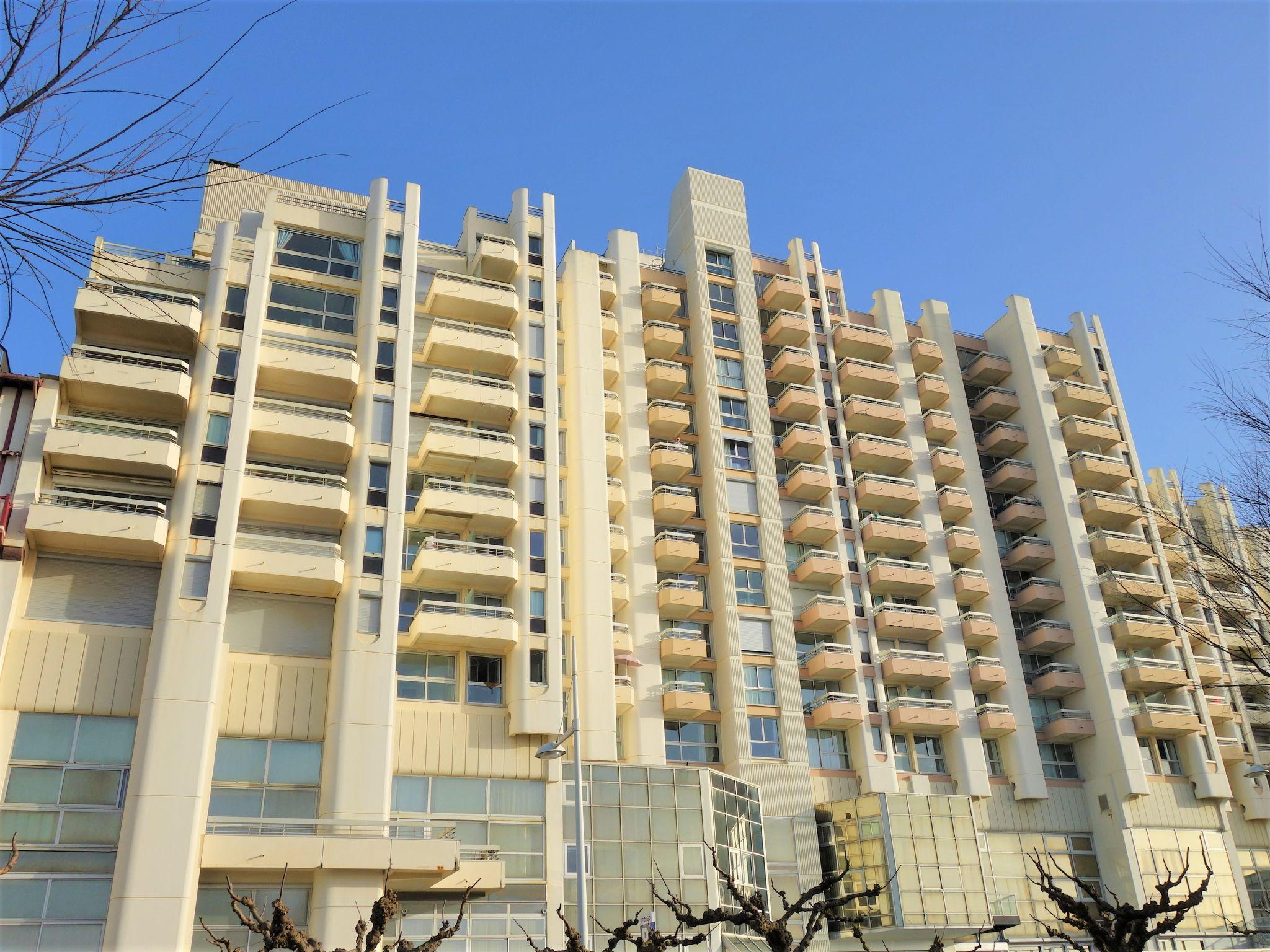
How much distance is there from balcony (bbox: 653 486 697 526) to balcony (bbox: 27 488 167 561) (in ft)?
70.5

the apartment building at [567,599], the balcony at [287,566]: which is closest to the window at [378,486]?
the apartment building at [567,599]

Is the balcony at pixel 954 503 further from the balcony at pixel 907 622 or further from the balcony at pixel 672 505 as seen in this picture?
the balcony at pixel 672 505

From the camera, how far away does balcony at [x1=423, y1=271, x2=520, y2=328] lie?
4662cm

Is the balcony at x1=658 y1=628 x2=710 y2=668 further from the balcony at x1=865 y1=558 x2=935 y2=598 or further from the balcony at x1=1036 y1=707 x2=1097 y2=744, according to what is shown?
the balcony at x1=1036 y1=707 x2=1097 y2=744

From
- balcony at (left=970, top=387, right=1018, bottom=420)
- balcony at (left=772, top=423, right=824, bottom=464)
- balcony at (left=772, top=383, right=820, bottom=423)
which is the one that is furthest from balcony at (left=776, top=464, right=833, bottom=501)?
balcony at (left=970, top=387, right=1018, bottom=420)

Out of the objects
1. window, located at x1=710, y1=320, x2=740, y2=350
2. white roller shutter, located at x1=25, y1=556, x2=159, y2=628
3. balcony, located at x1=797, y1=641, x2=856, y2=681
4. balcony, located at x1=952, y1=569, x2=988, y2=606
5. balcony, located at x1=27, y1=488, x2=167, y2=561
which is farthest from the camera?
window, located at x1=710, y1=320, x2=740, y2=350

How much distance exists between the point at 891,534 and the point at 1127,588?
1375cm

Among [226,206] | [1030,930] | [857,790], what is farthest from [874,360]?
[226,206]

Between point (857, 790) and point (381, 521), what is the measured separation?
24.5m

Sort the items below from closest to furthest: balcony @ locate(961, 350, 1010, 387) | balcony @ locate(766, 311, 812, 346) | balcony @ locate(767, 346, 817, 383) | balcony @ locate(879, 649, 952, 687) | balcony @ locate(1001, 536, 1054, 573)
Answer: balcony @ locate(879, 649, 952, 687) < balcony @ locate(767, 346, 817, 383) < balcony @ locate(766, 311, 812, 346) < balcony @ locate(1001, 536, 1054, 573) < balcony @ locate(961, 350, 1010, 387)

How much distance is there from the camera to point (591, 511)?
46688 mm

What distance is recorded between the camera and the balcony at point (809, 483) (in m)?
53.8

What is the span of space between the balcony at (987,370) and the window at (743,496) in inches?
734

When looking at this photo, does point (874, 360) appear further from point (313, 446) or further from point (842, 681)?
point (313, 446)
